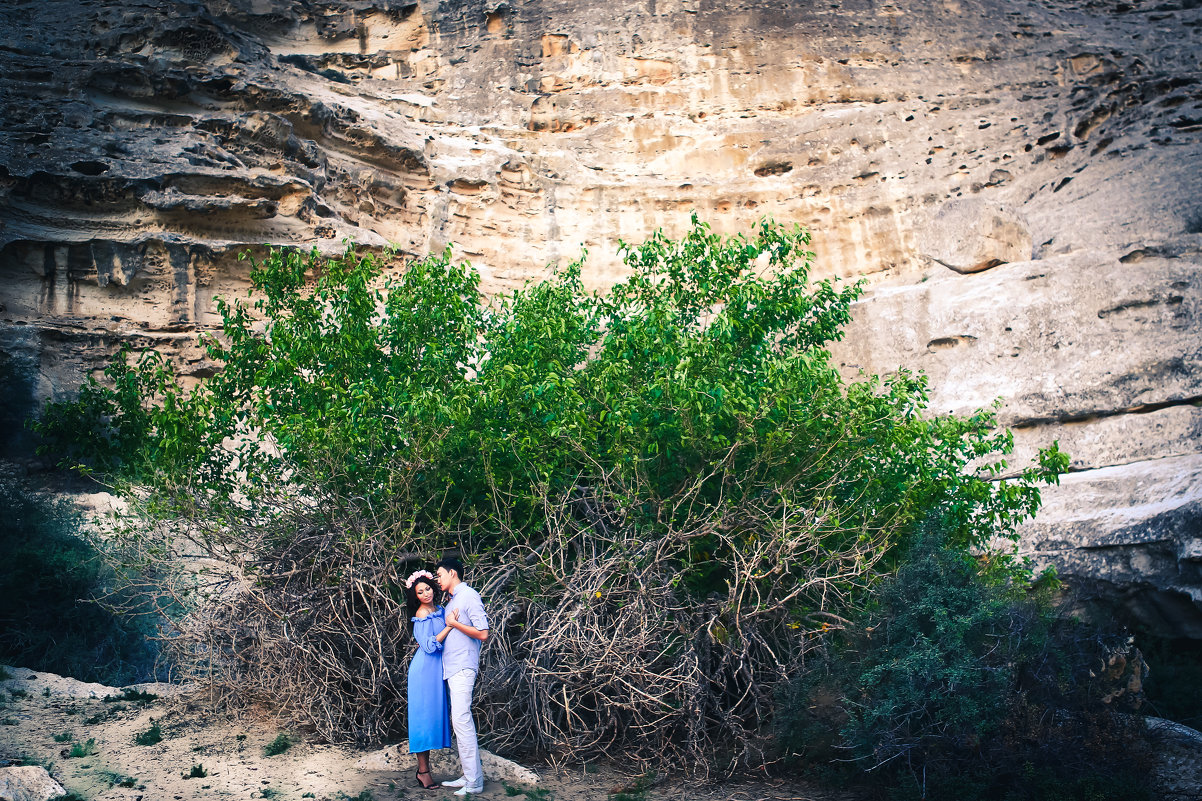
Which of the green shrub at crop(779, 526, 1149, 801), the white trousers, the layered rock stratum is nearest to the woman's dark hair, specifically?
the white trousers

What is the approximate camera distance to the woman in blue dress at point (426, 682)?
213 inches

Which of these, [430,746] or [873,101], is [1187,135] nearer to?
[873,101]

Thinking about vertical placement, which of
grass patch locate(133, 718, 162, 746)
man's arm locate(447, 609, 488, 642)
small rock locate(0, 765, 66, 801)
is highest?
man's arm locate(447, 609, 488, 642)

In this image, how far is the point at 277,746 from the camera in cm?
653

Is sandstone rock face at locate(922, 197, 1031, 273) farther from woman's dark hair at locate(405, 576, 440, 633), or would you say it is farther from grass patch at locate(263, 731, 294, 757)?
grass patch at locate(263, 731, 294, 757)

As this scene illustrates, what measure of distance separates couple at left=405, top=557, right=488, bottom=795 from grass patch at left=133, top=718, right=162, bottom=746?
262cm

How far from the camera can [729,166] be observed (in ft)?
63.1

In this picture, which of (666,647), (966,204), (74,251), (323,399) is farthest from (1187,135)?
(74,251)

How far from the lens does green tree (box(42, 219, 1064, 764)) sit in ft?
21.2

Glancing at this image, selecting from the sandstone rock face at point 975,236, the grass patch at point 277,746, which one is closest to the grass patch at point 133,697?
the grass patch at point 277,746

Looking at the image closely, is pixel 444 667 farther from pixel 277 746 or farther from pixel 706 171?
pixel 706 171

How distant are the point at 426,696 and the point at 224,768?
1.98 meters

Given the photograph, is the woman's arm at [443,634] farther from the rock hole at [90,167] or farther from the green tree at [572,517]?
the rock hole at [90,167]

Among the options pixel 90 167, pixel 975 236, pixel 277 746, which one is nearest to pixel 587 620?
pixel 277 746
